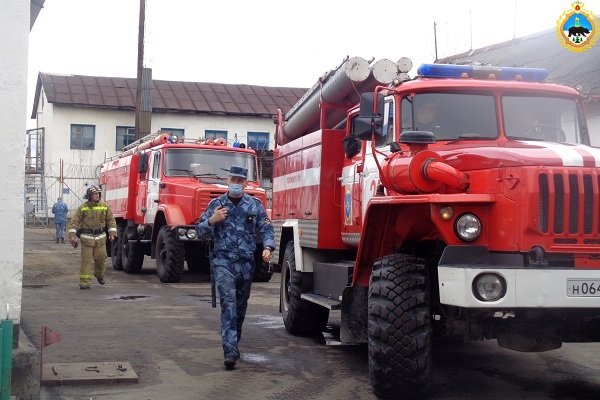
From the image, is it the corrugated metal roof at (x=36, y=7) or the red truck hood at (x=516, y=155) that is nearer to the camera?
the red truck hood at (x=516, y=155)

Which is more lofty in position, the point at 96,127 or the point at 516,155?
the point at 96,127

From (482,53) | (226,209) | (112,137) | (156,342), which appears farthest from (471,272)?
(112,137)

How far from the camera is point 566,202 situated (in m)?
5.96

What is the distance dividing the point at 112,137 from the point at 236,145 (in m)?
29.4

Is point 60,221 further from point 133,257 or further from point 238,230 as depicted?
point 238,230

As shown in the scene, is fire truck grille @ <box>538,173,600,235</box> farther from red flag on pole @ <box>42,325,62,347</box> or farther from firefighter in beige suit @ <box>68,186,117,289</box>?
firefighter in beige suit @ <box>68,186,117,289</box>

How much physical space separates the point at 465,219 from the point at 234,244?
9.09 ft

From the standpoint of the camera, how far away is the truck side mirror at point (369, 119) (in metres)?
7.43

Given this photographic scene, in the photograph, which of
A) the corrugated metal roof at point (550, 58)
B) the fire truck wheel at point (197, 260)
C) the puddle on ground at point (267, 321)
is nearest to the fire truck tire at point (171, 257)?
the fire truck wheel at point (197, 260)

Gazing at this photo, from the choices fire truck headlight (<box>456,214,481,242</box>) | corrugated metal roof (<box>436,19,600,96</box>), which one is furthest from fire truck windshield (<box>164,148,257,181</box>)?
fire truck headlight (<box>456,214,481,242</box>)

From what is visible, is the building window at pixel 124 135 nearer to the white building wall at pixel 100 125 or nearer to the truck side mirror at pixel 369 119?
the white building wall at pixel 100 125

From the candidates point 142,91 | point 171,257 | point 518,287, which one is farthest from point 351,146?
point 142,91

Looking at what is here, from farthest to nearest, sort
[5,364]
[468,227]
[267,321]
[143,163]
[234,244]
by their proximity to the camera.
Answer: [143,163], [267,321], [234,244], [468,227], [5,364]

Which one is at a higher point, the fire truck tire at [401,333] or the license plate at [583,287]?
the license plate at [583,287]
